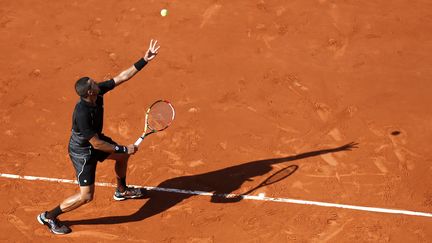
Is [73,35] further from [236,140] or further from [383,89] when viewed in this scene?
[383,89]

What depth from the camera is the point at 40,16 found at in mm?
14586

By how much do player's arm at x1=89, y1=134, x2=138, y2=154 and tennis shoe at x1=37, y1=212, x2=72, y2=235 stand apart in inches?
63.3

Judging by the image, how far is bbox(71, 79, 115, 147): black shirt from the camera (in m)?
8.45

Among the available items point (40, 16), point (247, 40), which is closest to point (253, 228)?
point (247, 40)

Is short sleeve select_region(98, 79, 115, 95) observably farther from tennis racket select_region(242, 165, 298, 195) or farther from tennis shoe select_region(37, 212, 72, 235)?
tennis racket select_region(242, 165, 298, 195)

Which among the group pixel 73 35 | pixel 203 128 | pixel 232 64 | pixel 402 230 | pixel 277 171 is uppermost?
pixel 73 35

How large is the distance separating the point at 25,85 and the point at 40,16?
2743 mm

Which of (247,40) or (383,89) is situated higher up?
(247,40)

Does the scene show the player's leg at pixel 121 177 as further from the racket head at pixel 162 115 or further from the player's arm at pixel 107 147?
the racket head at pixel 162 115

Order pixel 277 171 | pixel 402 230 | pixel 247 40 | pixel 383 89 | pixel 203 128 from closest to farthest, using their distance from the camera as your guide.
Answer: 1. pixel 402 230
2. pixel 277 171
3. pixel 203 128
4. pixel 383 89
5. pixel 247 40

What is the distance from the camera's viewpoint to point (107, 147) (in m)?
8.63

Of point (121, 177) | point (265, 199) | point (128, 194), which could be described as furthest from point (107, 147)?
point (265, 199)

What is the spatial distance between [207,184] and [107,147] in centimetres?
226

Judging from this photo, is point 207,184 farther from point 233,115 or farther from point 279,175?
point 233,115
